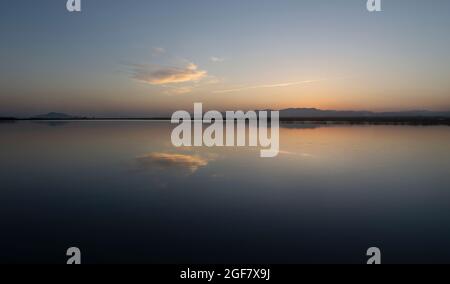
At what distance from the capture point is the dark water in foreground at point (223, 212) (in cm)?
607

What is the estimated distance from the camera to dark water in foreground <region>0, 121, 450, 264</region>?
239 inches

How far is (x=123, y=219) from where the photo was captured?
25.1 feet

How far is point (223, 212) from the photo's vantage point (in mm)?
8367

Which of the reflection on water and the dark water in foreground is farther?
the reflection on water

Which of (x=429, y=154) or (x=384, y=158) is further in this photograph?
(x=429, y=154)

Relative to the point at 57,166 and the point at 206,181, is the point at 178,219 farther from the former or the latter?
the point at 57,166

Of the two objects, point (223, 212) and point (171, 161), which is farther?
point (171, 161)

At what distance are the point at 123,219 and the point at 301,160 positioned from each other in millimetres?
11305

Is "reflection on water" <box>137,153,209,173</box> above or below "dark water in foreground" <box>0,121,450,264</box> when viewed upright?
above

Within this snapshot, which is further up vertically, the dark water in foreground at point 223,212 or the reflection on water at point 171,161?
the reflection on water at point 171,161

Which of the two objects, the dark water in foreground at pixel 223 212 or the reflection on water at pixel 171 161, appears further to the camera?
the reflection on water at pixel 171 161

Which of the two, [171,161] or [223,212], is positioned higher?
[171,161]

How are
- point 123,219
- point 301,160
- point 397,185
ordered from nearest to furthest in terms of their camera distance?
1. point 123,219
2. point 397,185
3. point 301,160

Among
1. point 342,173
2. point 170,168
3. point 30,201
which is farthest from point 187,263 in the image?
point 342,173
